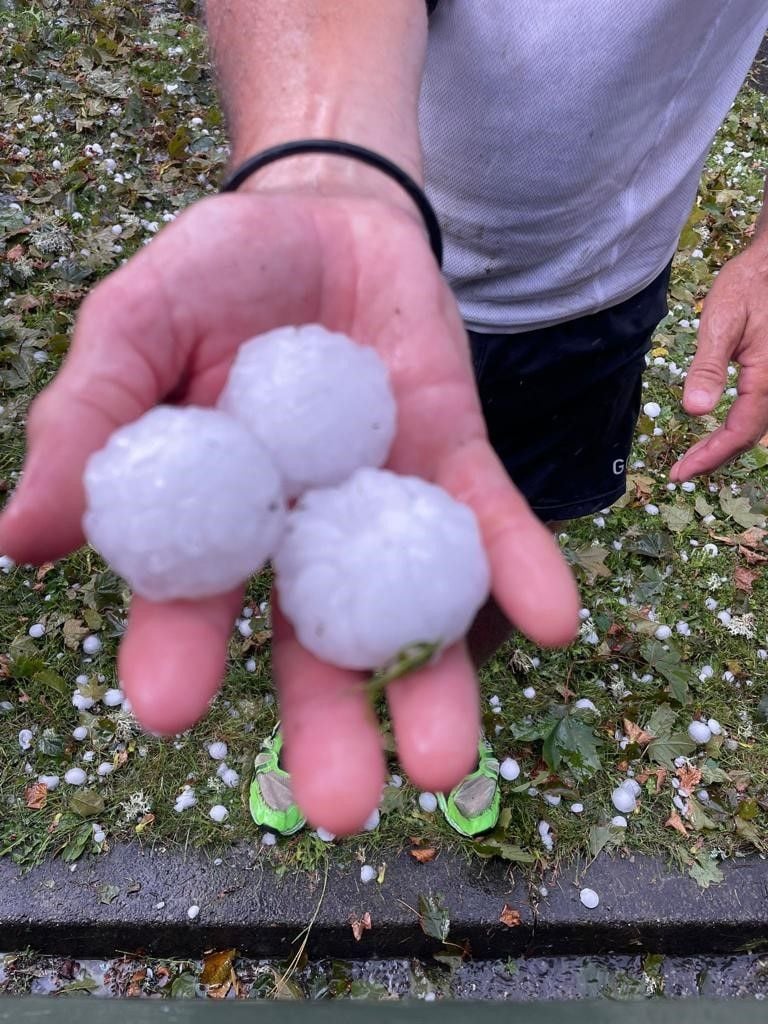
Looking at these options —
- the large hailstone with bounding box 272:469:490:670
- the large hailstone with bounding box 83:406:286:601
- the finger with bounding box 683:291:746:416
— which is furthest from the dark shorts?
the large hailstone with bounding box 83:406:286:601

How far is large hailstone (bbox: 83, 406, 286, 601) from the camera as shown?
1029mm

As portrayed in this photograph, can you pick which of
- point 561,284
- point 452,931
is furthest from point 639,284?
point 452,931

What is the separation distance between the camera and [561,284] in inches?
63.0

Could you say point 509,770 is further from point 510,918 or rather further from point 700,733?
point 700,733

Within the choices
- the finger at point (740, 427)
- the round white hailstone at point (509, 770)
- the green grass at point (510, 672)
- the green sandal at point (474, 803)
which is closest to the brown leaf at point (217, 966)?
the green grass at point (510, 672)

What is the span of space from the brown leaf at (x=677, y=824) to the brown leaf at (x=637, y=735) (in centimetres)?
18

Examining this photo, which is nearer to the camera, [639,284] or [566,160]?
[566,160]

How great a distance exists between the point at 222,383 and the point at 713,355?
92 cm

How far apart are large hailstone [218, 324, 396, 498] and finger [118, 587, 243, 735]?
10.0 inches

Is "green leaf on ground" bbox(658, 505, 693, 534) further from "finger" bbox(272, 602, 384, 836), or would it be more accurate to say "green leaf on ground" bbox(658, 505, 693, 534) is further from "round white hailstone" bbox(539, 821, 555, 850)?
"finger" bbox(272, 602, 384, 836)

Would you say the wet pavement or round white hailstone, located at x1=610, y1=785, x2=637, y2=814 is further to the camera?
round white hailstone, located at x1=610, y1=785, x2=637, y2=814

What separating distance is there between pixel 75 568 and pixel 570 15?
5.68 ft

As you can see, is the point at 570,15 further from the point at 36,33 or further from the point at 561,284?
the point at 36,33

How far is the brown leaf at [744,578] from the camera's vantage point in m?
2.38
